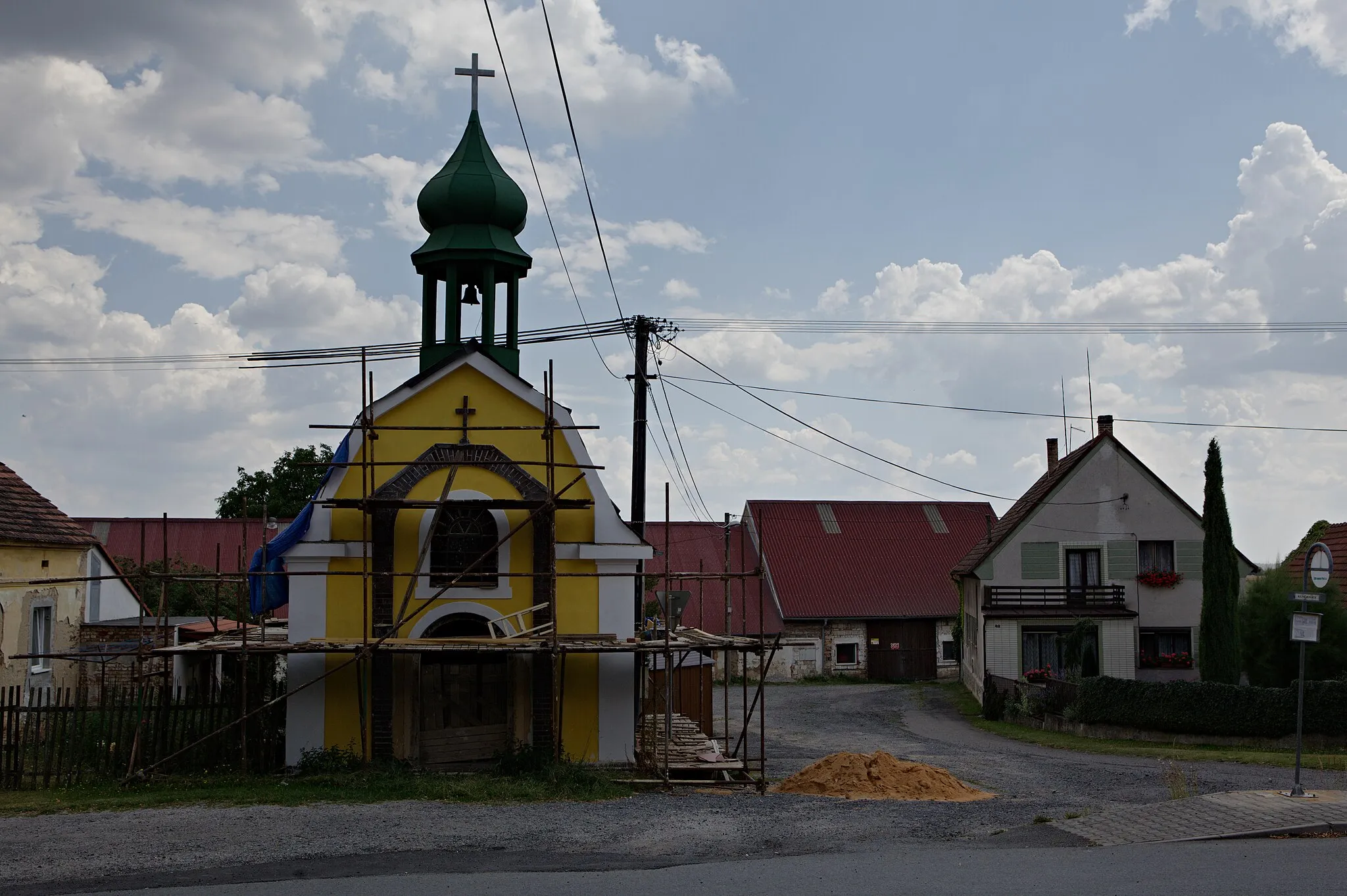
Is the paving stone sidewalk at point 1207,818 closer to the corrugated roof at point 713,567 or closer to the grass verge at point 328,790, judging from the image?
the grass verge at point 328,790

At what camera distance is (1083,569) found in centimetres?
3497

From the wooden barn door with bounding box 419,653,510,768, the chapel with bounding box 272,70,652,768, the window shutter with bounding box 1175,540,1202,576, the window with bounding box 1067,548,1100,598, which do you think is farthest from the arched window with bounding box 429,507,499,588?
the window shutter with bounding box 1175,540,1202,576

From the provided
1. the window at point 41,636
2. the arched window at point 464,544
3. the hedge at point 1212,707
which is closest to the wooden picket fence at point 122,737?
the arched window at point 464,544

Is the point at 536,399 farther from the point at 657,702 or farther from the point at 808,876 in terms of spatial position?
the point at 808,876

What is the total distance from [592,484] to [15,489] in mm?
12079

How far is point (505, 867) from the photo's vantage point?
11828 millimetres

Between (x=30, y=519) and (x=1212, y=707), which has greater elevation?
(x=30, y=519)

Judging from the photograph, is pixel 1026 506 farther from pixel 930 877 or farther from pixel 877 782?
pixel 930 877

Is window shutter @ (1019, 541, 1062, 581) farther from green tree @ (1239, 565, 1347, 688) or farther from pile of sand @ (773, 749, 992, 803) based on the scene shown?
pile of sand @ (773, 749, 992, 803)

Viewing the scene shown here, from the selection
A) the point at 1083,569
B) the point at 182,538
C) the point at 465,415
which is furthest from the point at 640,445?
the point at 182,538

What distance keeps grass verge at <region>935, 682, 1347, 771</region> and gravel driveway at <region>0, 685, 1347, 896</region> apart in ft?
10.6

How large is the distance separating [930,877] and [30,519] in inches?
752

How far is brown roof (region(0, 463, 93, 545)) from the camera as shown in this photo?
73.9ft

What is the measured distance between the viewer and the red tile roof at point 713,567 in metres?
43.8
